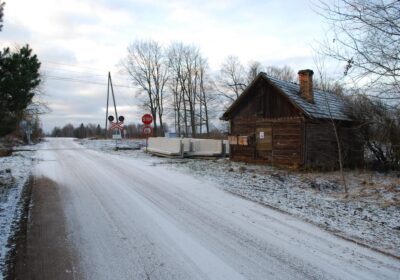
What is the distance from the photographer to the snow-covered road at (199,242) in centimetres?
500

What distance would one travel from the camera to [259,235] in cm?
660

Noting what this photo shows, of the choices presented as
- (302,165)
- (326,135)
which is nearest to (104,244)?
(302,165)

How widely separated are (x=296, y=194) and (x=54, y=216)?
6.86 metres

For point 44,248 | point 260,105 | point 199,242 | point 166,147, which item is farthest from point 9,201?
point 166,147

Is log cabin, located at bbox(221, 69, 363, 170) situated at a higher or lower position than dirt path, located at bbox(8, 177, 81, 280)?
higher

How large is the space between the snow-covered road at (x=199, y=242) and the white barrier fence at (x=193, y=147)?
1275 centimetres

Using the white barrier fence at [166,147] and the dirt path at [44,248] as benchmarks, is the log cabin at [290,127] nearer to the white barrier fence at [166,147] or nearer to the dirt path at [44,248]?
the white barrier fence at [166,147]

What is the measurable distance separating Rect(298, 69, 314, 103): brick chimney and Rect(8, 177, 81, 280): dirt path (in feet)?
49.8

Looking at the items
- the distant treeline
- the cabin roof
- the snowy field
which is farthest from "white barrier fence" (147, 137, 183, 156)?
the distant treeline

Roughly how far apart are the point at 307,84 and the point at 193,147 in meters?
7.89

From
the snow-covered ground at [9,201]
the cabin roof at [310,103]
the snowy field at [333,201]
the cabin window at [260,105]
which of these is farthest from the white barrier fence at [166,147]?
the snow-covered ground at [9,201]

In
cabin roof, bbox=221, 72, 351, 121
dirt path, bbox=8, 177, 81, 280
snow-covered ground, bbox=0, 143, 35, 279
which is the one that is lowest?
dirt path, bbox=8, 177, 81, 280

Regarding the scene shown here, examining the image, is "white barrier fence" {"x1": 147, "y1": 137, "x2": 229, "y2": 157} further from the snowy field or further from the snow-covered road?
the snow-covered road

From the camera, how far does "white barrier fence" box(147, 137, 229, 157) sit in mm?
23036
